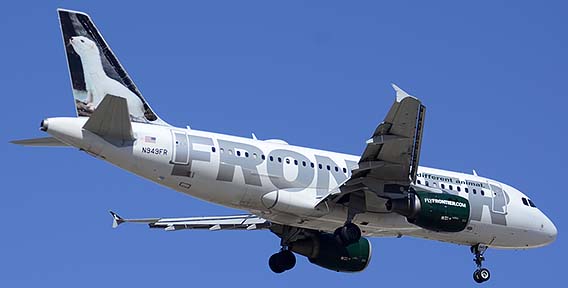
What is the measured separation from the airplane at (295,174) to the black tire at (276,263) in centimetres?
3

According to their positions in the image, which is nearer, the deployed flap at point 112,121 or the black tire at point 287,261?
the deployed flap at point 112,121

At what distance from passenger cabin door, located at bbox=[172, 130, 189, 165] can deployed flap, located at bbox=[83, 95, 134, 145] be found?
1361mm

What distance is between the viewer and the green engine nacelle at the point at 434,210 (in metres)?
37.3

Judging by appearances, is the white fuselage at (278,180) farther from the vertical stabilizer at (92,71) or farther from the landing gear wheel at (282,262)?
the landing gear wheel at (282,262)

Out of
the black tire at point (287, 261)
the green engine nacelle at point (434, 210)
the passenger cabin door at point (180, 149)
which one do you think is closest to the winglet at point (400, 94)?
the green engine nacelle at point (434, 210)

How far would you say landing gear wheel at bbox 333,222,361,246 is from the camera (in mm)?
37125

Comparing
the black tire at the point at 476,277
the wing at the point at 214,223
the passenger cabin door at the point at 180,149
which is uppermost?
the passenger cabin door at the point at 180,149

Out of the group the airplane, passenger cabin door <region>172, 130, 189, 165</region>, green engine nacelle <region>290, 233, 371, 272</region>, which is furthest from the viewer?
green engine nacelle <region>290, 233, 371, 272</region>

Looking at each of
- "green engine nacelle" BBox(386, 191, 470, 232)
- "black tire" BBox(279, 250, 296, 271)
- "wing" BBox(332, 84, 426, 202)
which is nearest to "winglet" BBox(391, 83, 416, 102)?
"wing" BBox(332, 84, 426, 202)

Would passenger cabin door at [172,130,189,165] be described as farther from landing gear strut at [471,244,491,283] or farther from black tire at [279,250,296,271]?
landing gear strut at [471,244,491,283]

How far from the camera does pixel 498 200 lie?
135 feet

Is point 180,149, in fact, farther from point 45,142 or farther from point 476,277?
point 476,277

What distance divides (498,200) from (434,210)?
455cm

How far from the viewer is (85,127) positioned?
3394 centimetres
